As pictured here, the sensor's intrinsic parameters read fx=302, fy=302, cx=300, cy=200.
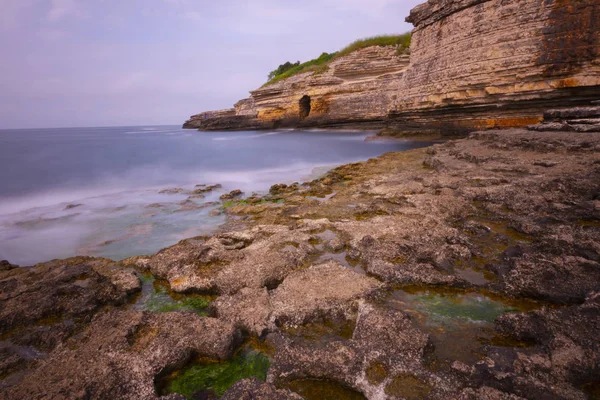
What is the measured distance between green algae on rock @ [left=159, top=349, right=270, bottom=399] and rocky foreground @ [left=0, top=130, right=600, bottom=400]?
0.03 m

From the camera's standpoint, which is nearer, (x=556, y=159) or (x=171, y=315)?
(x=171, y=315)

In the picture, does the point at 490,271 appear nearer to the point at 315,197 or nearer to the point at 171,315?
the point at 171,315

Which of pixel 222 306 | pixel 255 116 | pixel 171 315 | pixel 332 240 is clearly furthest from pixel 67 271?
pixel 255 116

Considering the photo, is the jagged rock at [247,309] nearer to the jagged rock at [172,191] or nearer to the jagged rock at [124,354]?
the jagged rock at [124,354]

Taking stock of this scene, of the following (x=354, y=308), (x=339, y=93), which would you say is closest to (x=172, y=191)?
(x=354, y=308)

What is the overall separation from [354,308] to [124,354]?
2.36 m

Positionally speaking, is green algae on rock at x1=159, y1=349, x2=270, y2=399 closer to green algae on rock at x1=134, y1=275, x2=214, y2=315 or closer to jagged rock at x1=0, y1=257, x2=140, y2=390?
green algae on rock at x1=134, y1=275, x2=214, y2=315

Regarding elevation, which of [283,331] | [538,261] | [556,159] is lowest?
[283,331]

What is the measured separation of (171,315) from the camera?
3.43m

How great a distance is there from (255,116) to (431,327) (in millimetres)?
41264

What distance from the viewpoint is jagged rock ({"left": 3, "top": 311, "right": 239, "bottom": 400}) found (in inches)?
99.3

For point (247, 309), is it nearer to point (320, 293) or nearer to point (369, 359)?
point (320, 293)

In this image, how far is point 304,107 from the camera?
3638cm

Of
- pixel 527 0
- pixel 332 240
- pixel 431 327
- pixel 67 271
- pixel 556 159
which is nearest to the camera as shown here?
pixel 431 327
